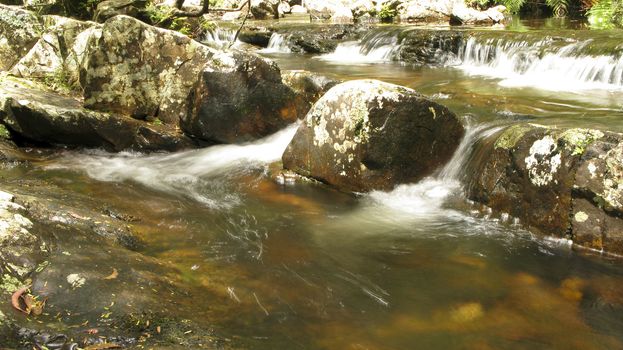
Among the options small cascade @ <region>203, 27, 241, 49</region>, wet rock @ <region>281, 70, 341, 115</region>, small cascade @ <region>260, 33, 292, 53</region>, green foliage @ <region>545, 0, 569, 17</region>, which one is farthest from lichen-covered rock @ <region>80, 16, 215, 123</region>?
green foliage @ <region>545, 0, 569, 17</region>

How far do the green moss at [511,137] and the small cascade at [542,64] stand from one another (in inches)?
157

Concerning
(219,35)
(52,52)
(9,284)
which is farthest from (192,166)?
(219,35)

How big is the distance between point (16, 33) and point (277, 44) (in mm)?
8227

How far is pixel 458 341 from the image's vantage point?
122 inches

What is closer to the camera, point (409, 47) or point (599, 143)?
point (599, 143)

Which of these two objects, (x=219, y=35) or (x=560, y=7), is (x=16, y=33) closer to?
(x=219, y=35)

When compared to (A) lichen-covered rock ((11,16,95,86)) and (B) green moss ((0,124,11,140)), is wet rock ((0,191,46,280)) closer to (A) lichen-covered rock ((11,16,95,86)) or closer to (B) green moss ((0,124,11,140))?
(B) green moss ((0,124,11,140))

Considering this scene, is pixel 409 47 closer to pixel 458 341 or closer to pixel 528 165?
pixel 528 165

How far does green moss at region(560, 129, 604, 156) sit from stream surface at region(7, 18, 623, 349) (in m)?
0.85

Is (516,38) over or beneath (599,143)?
over

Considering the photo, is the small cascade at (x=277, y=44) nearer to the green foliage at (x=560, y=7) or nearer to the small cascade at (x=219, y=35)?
the small cascade at (x=219, y=35)

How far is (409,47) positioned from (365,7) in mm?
8732

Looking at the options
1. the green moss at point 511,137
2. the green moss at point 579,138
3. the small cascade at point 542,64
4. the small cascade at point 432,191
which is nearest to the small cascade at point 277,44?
the small cascade at point 542,64

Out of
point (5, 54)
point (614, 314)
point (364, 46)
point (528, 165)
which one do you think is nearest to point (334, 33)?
point (364, 46)
